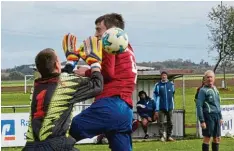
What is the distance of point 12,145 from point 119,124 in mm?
11310

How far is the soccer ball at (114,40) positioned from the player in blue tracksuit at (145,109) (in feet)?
38.4

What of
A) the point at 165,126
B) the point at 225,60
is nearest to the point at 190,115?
the point at 165,126

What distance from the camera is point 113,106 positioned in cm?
823

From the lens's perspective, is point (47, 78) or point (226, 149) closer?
point (47, 78)

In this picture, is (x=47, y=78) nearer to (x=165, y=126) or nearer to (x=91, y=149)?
(x=91, y=149)

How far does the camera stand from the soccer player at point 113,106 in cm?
819

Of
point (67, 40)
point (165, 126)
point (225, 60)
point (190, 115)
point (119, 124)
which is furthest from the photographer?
point (225, 60)

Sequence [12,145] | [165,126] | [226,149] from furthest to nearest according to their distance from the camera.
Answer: [165,126] < [12,145] < [226,149]

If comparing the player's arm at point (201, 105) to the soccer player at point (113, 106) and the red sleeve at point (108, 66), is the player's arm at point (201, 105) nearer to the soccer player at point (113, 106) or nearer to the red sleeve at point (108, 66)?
the soccer player at point (113, 106)

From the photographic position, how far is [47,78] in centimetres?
665

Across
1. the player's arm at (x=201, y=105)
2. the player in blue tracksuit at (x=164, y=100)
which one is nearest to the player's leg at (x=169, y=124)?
the player in blue tracksuit at (x=164, y=100)

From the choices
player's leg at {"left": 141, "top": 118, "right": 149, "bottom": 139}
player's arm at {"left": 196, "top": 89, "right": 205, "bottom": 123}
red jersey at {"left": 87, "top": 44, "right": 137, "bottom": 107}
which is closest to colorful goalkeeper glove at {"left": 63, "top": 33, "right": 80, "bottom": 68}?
red jersey at {"left": 87, "top": 44, "right": 137, "bottom": 107}

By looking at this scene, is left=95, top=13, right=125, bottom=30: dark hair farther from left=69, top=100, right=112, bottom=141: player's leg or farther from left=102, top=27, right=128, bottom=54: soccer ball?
left=69, top=100, right=112, bottom=141: player's leg

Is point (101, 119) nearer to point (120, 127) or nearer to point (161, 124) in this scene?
point (120, 127)
